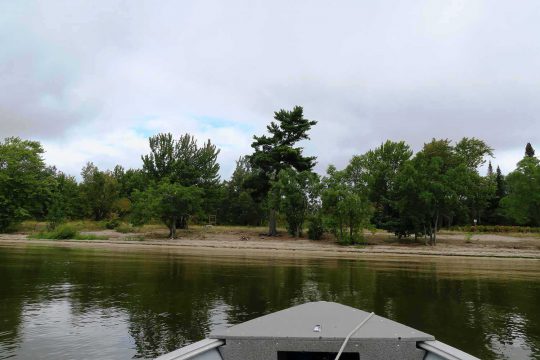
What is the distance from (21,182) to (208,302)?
167 feet

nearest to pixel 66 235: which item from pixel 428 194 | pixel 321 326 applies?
pixel 428 194

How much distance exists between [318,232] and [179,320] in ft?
113

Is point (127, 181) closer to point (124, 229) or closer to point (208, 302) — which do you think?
point (124, 229)

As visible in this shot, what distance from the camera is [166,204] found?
145ft

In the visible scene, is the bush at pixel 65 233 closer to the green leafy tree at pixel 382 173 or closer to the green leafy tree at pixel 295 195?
the green leafy tree at pixel 295 195

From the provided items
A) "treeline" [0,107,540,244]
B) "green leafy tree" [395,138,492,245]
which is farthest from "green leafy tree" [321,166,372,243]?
"green leafy tree" [395,138,492,245]

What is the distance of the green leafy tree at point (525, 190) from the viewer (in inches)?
1526

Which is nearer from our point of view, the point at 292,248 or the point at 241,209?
the point at 292,248

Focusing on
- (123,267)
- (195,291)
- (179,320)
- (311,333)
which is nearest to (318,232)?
(123,267)

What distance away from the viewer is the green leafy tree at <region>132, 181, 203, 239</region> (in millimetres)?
44281

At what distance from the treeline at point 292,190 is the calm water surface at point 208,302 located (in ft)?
56.7

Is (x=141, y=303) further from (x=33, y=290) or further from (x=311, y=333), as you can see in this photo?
(x=311, y=333)

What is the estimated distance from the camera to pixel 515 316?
12.1 m

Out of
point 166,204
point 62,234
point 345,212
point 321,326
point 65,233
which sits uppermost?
point 166,204
